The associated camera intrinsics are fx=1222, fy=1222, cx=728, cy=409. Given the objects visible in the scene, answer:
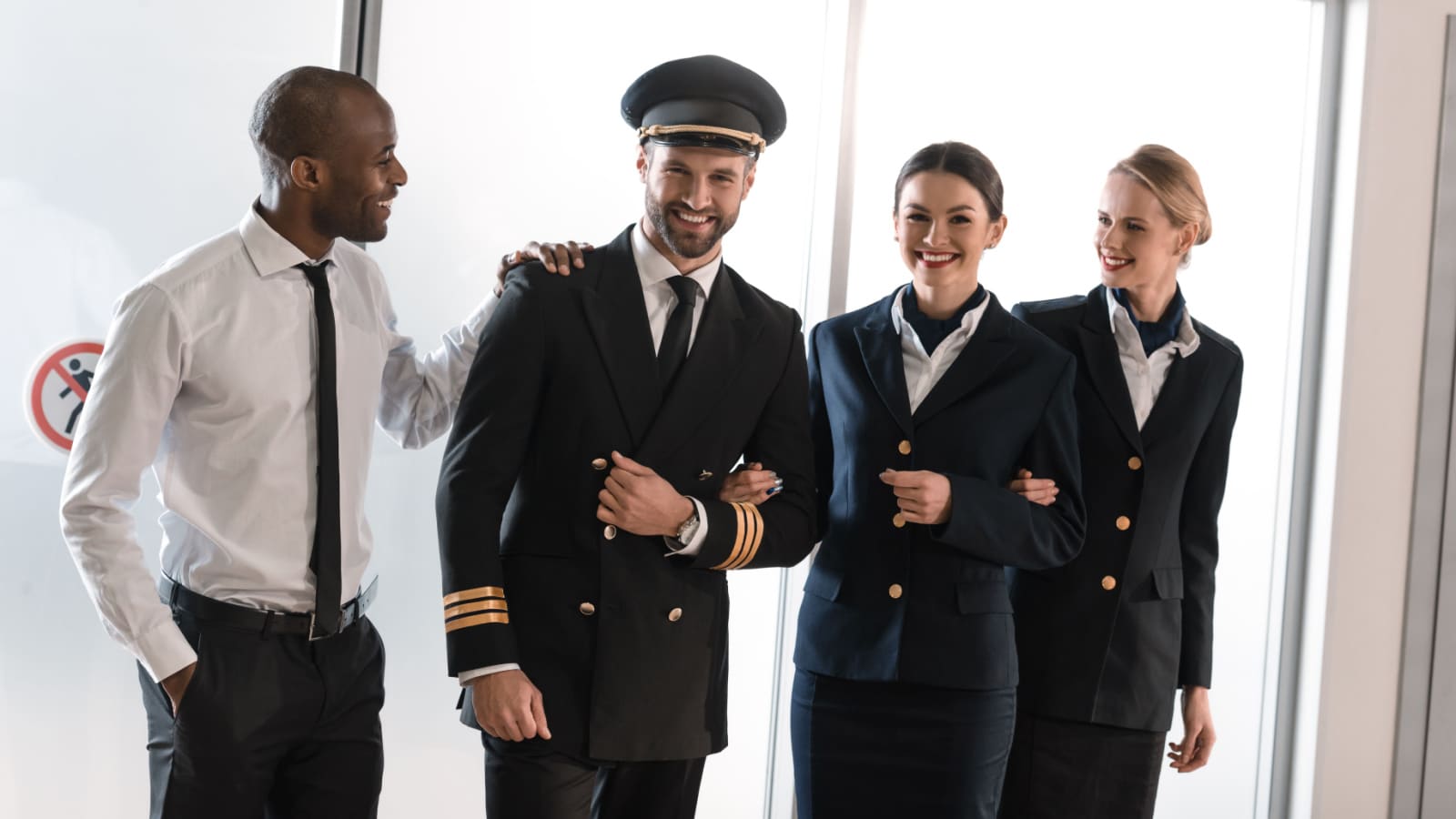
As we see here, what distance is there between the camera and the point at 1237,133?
3.70 metres

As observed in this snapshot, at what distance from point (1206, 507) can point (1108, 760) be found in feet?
1.72

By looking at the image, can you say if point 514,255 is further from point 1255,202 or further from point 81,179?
point 1255,202

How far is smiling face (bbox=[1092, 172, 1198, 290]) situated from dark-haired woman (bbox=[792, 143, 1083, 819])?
34cm

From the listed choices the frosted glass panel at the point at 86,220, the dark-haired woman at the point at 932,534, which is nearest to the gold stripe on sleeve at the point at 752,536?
the dark-haired woman at the point at 932,534

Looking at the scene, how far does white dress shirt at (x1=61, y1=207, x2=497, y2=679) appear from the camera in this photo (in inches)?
65.7

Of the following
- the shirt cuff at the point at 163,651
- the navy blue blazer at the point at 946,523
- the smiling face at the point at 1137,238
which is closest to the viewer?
the shirt cuff at the point at 163,651

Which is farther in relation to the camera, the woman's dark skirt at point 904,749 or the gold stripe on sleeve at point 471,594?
the woman's dark skirt at point 904,749

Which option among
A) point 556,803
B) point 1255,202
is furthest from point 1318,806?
point 556,803

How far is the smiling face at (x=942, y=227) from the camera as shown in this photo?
2.07 m

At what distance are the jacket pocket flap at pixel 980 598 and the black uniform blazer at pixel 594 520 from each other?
33cm

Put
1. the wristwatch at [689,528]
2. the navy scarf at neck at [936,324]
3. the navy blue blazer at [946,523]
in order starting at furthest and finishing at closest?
the navy scarf at neck at [936,324], the navy blue blazer at [946,523], the wristwatch at [689,528]

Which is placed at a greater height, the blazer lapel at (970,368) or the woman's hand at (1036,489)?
the blazer lapel at (970,368)

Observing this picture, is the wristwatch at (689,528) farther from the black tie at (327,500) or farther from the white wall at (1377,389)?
the white wall at (1377,389)

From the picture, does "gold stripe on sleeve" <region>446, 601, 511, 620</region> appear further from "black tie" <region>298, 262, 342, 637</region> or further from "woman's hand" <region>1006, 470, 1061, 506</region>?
"woman's hand" <region>1006, 470, 1061, 506</region>
